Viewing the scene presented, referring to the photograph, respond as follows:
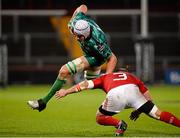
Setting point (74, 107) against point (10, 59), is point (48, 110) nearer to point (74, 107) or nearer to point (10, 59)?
point (74, 107)

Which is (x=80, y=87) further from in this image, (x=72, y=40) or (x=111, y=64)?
(x=72, y=40)

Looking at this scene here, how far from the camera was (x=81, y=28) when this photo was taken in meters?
12.2

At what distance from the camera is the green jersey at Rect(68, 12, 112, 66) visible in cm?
1279

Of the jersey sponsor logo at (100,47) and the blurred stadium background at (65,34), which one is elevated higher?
the jersey sponsor logo at (100,47)

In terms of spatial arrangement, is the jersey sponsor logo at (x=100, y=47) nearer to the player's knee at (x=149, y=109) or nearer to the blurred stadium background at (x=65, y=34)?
the player's knee at (x=149, y=109)

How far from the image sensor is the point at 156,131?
11.8 m

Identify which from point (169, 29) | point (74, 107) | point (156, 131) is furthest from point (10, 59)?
point (156, 131)

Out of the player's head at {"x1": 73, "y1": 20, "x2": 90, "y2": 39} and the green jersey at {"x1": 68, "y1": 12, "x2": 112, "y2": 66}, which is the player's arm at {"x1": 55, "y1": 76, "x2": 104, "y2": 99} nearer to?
the player's head at {"x1": 73, "y1": 20, "x2": 90, "y2": 39}

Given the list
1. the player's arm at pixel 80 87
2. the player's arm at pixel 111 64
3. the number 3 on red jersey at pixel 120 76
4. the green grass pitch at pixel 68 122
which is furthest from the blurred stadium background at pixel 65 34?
the player's arm at pixel 80 87

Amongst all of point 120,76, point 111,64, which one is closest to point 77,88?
point 120,76

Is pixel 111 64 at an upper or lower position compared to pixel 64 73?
upper

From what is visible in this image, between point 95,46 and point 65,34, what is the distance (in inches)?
745

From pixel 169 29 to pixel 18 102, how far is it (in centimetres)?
1489

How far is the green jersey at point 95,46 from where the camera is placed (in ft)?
42.0
